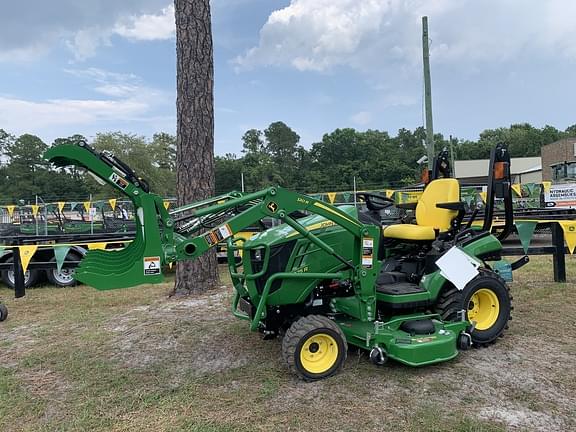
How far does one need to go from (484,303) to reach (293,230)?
2.07 m

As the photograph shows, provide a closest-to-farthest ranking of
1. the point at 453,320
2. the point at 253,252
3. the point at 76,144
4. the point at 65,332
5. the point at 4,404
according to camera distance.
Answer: the point at 76,144 < the point at 4,404 < the point at 253,252 < the point at 453,320 < the point at 65,332

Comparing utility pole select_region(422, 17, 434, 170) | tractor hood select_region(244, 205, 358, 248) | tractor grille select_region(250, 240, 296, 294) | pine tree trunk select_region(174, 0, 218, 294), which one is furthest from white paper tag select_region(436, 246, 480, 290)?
utility pole select_region(422, 17, 434, 170)

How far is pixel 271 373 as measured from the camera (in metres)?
3.76

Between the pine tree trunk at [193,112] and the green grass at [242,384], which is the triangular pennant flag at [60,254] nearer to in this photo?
the green grass at [242,384]

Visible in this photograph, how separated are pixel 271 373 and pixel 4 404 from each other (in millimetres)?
1968

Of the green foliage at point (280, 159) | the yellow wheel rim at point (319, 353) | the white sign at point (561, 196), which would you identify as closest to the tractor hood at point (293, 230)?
the yellow wheel rim at point (319, 353)

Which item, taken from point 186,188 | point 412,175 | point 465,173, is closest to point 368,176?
point 412,175

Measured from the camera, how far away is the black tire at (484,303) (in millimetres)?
4188

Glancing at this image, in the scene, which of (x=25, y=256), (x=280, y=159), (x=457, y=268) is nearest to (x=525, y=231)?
(x=457, y=268)

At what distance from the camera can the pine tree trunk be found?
257 inches

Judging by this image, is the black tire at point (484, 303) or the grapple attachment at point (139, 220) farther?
the black tire at point (484, 303)

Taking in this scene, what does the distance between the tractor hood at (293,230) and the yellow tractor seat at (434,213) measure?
701 millimetres

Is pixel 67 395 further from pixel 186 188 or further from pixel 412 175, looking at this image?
pixel 412 175

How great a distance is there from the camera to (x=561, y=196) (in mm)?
15633
